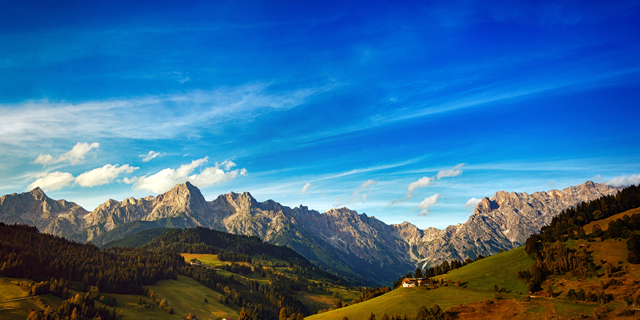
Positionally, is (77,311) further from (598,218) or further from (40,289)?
(598,218)

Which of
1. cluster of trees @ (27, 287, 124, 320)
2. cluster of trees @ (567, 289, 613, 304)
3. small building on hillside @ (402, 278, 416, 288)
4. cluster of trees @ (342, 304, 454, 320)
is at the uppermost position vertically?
cluster of trees @ (567, 289, 613, 304)

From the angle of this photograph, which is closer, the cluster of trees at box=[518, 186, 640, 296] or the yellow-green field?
the cluster of trees at box=[518, 186, 640, 296]

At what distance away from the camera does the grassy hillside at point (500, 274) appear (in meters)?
120

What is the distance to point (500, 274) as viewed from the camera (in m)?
129

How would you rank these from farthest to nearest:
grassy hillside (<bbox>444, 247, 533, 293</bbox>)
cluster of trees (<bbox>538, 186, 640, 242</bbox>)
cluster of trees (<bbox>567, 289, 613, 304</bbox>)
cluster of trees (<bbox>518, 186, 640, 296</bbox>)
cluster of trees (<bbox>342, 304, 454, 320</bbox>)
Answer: cluster of trees (<bbox>538, 186, 640, 242</bbox>), grassy hillside (<bbox>444, 247, 533, 293</bbox>), cluster of trees (<bbox>518, 186, 640, 296</bbox>), cluster of trees (<bbox>342, 304, 454, 320</bbox>), cluster of trees (<bbox>567, 289, 613, 304</bbox>)

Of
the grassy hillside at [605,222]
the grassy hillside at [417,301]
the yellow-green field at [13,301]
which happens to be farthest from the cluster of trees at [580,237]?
the yellow-green field at [13,301]

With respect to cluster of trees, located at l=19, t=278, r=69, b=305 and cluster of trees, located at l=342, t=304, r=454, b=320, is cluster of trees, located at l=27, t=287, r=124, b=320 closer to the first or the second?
cluster of trees, located at l=19, t=278, r=69, b=305

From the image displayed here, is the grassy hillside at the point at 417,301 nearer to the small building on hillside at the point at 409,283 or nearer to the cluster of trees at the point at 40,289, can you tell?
the small building on hillside at the point at 409,283

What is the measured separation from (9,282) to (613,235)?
28926 cm

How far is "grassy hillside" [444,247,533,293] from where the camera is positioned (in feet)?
395

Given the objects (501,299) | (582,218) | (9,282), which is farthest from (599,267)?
(9,282)

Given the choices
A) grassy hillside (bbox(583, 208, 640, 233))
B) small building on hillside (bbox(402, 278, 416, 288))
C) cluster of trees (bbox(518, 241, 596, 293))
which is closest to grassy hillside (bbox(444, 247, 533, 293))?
cluster of trees (bbox(518, 241, 596, 293))

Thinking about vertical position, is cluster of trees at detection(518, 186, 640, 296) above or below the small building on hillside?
above

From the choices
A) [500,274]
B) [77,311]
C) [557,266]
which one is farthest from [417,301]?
[77,311]
